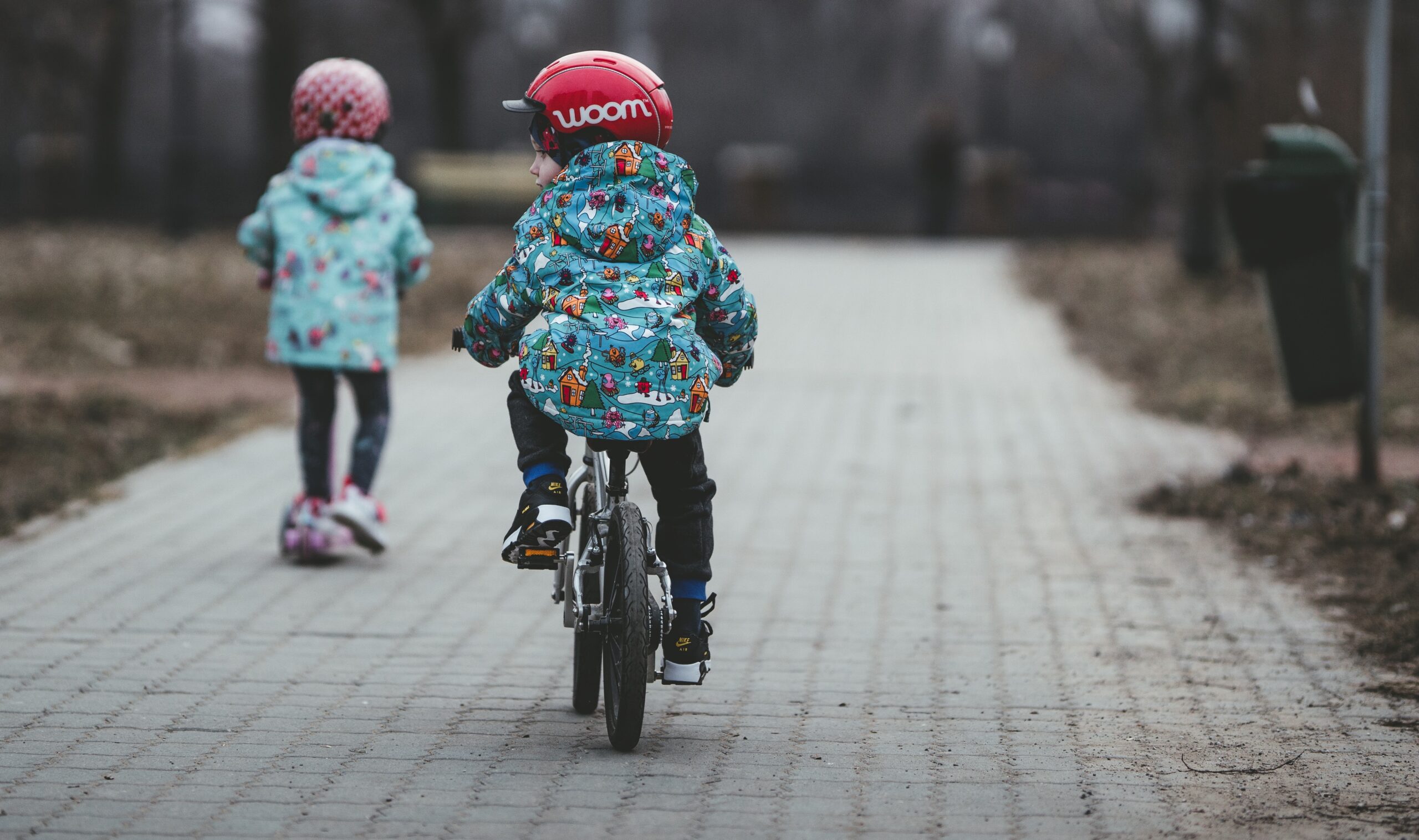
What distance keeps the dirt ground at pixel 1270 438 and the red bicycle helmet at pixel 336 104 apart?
152 inches

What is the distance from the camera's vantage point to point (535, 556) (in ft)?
14.9

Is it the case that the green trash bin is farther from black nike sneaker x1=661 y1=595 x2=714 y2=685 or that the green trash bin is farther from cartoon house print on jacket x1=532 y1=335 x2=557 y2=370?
cartoon house print on jacket x1=532 y1=335 x2=557 y2=370

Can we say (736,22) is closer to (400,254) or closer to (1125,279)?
(1125,279)

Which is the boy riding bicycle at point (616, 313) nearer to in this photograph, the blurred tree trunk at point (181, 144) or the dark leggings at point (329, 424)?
the dark leggings at point (329, 424)

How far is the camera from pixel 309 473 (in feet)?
23.2

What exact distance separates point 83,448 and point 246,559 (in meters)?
2.80

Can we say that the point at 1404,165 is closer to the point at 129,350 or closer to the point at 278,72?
the point at 129,350

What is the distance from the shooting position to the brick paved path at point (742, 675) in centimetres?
421

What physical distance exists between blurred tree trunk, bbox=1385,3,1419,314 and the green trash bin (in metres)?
6.98

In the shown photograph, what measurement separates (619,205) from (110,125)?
33.9m

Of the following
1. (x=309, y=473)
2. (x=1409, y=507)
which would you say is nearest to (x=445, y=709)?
(x=309, y=473)

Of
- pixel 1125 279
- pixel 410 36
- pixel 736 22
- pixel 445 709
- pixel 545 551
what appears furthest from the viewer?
pixel 736 22

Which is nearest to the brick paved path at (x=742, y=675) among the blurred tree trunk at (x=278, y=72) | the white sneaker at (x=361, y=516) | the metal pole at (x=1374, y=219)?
the white sneaker at (x=361, y=516)

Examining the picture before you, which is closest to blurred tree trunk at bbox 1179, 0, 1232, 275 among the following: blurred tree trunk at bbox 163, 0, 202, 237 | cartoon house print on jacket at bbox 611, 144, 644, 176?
blurred tree trunk at bbox 163, 0, 202, 237
